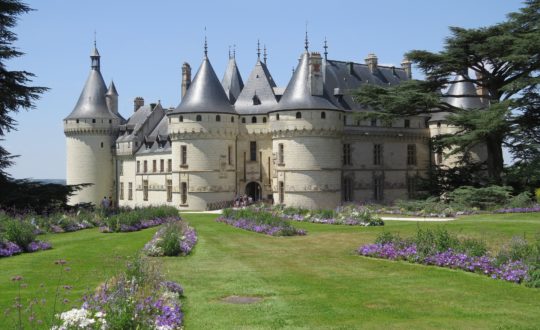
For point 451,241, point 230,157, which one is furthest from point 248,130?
point 451,241

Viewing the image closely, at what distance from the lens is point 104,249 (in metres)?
19.0

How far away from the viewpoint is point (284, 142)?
43.2 meters

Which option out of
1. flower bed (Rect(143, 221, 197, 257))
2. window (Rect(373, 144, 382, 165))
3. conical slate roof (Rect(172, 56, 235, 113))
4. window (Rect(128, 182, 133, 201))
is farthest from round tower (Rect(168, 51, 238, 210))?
flower bed (Rect(143, 221, 197, 257))

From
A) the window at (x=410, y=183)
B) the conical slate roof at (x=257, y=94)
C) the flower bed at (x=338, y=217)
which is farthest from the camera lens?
the window at (x=410, y=183)

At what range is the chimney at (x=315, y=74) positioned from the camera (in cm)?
4316

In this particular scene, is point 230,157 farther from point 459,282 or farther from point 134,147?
point 459,282

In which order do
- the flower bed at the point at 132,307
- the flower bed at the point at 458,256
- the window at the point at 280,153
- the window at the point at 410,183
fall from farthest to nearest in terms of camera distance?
the window at the point at 410,183 → the window at the point at 280,153 → the flower bed at the point at 458,256 → the flower bed at the point at 132,307

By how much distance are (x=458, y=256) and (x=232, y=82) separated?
130 feet

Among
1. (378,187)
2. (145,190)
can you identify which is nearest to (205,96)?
(145,190)

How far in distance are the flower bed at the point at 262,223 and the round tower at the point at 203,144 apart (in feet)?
52.0

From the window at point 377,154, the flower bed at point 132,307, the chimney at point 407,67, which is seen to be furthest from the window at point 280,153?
the flower bed at point 132,307

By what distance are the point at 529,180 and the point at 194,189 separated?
2362cm

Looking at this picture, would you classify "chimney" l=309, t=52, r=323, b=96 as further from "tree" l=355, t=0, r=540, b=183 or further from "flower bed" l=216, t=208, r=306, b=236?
"flower bed" l=216, t=208, r=306, b=236

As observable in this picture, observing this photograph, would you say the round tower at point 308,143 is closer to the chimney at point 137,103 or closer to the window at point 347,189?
the window at point 347,189
